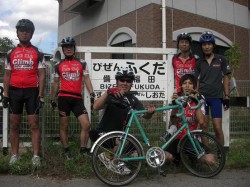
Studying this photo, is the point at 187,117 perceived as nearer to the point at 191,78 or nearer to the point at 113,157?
the point at 191,78

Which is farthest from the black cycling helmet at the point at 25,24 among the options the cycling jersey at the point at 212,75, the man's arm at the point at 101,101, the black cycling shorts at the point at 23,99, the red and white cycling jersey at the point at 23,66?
the cycling jersey at the point at 212,75

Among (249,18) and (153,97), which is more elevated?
(249,18)

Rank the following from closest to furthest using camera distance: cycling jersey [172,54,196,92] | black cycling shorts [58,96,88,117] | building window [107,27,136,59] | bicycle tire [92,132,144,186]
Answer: bicycle tire [92,132,144,186]
black cycling shorts [58,96,88,117]
cycling jersey [172,54,196,92]
building window [107,27,136,59]

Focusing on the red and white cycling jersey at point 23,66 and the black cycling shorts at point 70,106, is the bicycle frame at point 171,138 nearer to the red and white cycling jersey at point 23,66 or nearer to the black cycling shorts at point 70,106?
the black cycling shorts at point 70,106

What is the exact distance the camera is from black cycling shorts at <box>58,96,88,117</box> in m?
5.44

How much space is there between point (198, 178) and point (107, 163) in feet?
4.40

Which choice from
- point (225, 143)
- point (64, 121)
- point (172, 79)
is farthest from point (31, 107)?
point (225, 143)

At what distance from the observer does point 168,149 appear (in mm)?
5121

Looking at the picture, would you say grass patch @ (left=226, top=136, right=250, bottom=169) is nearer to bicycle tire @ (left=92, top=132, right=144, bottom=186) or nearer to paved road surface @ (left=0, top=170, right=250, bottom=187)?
paved road surface @ (left=0, top=170, right=250, bottom=187)

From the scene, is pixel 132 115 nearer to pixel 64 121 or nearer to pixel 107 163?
pixel 107 163

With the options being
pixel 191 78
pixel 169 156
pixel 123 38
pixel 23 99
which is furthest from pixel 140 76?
pixel 123 38

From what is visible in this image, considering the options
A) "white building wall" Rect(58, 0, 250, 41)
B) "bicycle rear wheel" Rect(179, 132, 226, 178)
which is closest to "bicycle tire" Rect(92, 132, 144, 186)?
"bicycle rear wheel" Rect(179, 132, 226, 178)

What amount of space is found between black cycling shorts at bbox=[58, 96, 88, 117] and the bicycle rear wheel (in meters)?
1.69

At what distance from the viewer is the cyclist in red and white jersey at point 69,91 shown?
5.45 m
